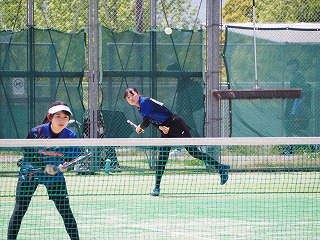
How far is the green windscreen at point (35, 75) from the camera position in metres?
14.4

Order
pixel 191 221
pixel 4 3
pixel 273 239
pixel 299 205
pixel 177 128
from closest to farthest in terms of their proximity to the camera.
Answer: pixel 273 239 < pixel 191 221 < pixel 299 205 < pixel 177 128 < pixel 4 3

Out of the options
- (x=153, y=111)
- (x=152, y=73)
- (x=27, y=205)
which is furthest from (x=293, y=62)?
(x=27, y=205)

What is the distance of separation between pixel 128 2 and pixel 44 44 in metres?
5.58

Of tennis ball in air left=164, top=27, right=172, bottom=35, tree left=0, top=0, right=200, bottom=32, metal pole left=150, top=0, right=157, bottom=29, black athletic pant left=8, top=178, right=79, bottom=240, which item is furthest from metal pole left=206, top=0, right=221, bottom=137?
black athletic pant left=8, top=178, right=79, bottom=240

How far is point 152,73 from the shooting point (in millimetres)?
14852

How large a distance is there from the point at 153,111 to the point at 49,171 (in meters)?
4.96

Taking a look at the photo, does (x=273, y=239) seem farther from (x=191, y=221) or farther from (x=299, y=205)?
(x=299, y=205)

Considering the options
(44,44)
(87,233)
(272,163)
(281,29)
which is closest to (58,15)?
(44,44)

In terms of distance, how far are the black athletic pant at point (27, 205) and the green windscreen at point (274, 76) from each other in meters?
8.14

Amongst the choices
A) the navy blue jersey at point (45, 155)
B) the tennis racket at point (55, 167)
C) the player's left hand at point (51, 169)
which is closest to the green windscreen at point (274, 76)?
the navy blue jersey at point (45, 155)

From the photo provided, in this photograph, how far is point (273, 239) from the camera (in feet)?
25.0

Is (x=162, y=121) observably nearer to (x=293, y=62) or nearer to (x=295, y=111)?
(x=295, y=111)

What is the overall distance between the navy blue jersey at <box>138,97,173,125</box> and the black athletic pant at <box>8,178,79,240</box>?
14.7 ft

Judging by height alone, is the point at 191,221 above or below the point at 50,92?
below
